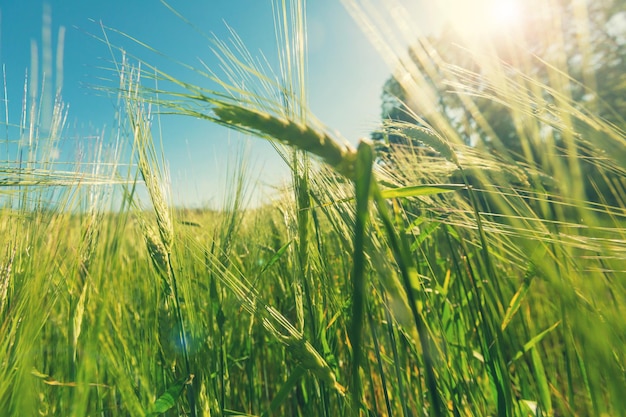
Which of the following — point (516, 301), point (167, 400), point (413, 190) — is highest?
point (413, 190)

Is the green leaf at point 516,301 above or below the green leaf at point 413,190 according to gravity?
below

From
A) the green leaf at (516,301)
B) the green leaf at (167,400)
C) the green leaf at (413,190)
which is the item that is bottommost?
the green leaf at (167,400)

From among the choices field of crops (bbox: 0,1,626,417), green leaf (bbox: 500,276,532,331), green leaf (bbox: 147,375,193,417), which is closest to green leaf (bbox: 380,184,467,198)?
field of crops (bbox: 0,1,626,417)

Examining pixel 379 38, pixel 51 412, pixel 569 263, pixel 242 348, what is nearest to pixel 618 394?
pixel 569 263

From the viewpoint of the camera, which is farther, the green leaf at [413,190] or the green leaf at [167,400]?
the green leaf at [167,400]

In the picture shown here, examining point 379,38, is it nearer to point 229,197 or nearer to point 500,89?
point 500,89

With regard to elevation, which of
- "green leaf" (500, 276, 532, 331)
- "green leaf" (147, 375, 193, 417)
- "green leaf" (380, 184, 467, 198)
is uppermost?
"green leaf" (380, 184, 467, 198)

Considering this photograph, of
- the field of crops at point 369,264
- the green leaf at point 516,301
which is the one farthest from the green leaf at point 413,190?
the green leaf at point 516,301

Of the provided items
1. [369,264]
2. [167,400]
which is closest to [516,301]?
[369,264]

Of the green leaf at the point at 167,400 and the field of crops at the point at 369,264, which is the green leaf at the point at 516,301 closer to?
the field of crops at the point at 369,264

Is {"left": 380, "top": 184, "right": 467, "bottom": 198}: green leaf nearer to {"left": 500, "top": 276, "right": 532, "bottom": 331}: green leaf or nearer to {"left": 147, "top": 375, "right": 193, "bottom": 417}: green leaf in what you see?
{"left": 500, "top": 276, "right": 532, "bottom": 331}: green leaf

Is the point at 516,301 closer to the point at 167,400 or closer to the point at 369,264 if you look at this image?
the point at 369,264

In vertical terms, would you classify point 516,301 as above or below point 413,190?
below

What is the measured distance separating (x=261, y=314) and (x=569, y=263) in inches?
18.8
